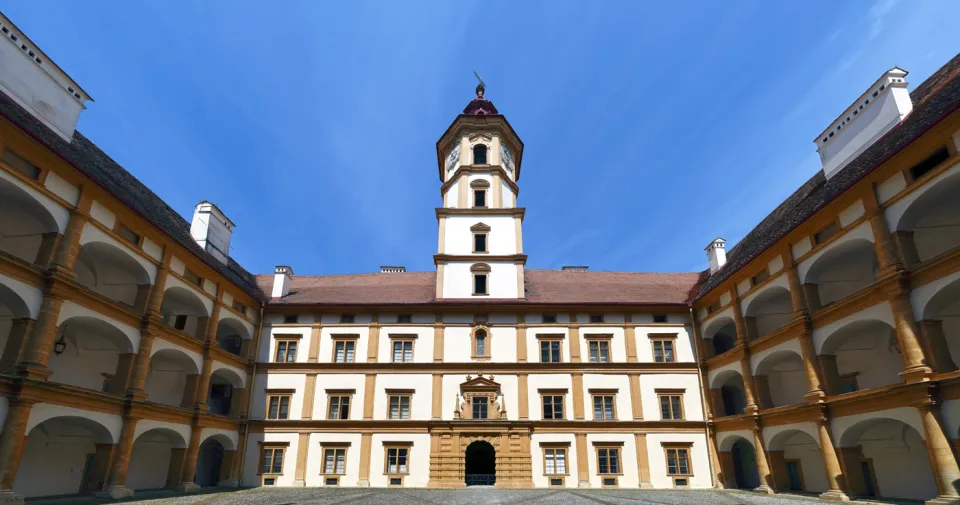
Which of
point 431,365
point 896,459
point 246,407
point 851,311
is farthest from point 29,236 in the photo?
point 896,459

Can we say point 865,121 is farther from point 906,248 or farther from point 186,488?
point 186,488

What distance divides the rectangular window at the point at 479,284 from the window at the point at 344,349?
8250 millimetres

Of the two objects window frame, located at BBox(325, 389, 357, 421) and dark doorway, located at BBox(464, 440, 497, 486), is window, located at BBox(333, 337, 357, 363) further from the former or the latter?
dark doorway, located at BBox(464, 440, 497, 486)

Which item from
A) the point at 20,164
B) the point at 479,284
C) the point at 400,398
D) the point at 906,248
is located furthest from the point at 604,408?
the point at 20,164

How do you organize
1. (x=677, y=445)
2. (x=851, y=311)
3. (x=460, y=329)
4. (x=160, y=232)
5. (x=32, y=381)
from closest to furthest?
(x=32, y=381), (x=851, y=311), (x=160, y=232), (x=677, y=445), (x=460, y=329)

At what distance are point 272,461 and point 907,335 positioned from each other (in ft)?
98.5

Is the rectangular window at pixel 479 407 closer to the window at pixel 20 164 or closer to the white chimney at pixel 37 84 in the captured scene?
the window at pixel 20 164

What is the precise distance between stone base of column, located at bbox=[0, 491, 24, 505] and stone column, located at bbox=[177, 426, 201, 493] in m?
8.76

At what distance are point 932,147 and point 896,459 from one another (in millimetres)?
12155

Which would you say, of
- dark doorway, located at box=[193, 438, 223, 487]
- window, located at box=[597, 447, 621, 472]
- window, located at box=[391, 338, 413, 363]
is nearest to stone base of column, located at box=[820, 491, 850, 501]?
window, located at box=[597, 447, 621, 472]

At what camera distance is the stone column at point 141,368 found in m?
21.2

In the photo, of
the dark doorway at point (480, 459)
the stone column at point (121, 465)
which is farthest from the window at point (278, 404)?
the dark doorway at point (480, 459)

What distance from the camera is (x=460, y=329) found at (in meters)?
32.0

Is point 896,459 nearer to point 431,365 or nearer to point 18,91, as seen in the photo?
point 431,365
